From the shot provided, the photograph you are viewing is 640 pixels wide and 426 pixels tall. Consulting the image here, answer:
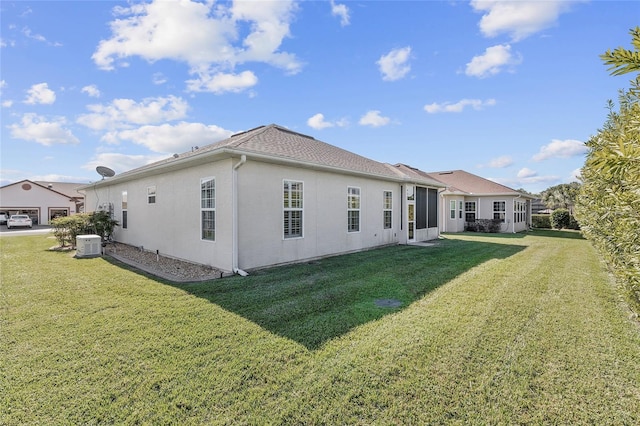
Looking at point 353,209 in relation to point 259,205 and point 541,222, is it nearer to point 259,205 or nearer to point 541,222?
point 259,205

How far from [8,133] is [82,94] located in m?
4.33

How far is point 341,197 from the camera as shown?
35.5ft

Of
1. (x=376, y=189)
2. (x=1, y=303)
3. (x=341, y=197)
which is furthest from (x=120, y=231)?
(x=376, y=189)

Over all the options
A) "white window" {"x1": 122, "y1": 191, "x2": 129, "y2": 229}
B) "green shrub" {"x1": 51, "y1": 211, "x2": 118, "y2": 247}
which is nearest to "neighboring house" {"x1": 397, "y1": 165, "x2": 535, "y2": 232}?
"white window" {"x1": 122, "y1": 191, "x2": 129, "y2": 229}

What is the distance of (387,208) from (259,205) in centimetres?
711

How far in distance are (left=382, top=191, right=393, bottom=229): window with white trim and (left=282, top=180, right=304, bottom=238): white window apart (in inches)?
200

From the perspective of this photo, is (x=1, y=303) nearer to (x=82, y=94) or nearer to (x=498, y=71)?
(x=82, y=94)

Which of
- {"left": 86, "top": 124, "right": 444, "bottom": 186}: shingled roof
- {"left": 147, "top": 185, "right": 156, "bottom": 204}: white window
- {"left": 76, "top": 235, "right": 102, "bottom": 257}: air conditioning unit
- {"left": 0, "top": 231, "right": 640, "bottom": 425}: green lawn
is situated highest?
{"left": 86, "top": 124, "right": 444, "bottom": 186}: shingled roof

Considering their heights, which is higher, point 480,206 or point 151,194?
point 151,194

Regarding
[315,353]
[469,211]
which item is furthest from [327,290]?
[469,211]

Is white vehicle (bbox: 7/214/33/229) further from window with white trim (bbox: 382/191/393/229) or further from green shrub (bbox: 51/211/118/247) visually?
window with white trim (bbox: 382/191/393/229)

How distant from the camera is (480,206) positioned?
72.6ft

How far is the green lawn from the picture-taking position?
265 centimetres

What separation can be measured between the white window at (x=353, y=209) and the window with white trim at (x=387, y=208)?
1.96 m
